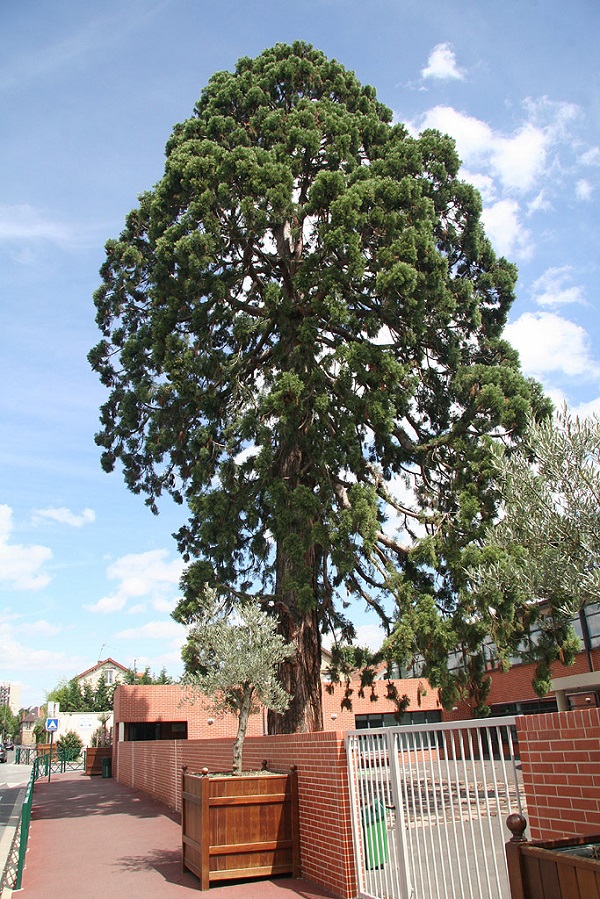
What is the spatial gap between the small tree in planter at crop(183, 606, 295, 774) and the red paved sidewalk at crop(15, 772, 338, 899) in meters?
1.70

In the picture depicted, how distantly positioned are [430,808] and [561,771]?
1862mm

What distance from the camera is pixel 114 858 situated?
10852 mm

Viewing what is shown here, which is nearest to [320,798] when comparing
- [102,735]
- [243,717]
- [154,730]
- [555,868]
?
[243,717]

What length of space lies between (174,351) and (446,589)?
813 centimetres

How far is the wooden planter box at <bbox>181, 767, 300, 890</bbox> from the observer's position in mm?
8477

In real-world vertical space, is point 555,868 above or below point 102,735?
above

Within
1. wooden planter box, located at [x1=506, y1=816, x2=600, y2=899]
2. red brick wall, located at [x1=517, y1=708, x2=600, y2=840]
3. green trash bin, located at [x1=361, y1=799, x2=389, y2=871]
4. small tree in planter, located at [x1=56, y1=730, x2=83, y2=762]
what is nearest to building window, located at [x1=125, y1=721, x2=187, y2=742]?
small tree in planter, located at [x1=56, y1=730, x2=83, y2=762]

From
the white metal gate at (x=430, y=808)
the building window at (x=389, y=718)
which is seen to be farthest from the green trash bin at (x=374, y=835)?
the building window at (x=389, y=718)

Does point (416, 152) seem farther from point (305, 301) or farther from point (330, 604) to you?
point (330, 604)

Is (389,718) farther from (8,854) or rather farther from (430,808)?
(430,808)

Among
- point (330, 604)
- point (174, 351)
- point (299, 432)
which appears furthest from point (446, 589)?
point (174, 351)

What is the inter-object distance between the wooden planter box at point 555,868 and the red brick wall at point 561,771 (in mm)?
960

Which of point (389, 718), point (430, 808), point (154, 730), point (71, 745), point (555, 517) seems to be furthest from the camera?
point (71, 745)

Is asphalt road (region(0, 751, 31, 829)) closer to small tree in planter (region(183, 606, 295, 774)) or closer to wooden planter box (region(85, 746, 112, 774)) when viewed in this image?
wooden planter box (region(85, 746, 112, 774))
